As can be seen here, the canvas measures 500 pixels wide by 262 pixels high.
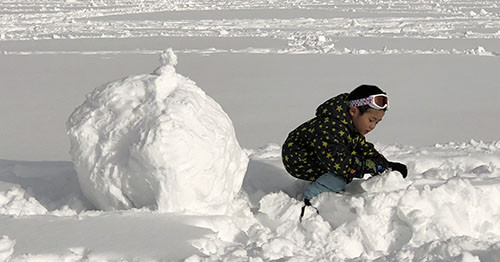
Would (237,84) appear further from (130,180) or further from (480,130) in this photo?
(130,180)

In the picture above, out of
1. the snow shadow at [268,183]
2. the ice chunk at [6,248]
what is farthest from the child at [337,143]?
the ice chunk at [6,248]

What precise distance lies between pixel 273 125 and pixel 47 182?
268 centimetres

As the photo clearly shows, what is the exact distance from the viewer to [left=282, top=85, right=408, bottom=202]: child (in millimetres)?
3486

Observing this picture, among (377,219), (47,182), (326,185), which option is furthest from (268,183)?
(47,182)

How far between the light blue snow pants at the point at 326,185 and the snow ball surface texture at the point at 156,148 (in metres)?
0.39

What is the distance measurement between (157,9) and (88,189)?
1544 centimetres

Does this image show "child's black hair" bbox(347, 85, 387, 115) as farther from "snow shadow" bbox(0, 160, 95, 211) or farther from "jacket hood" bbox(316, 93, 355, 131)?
"snow shadow" bbox(0, 160, 95, 211)

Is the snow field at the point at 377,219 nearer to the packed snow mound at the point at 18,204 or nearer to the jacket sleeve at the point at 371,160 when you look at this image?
the jacket sleeve at the point at 371,160

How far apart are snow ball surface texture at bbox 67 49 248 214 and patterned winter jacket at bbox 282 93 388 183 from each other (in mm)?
326

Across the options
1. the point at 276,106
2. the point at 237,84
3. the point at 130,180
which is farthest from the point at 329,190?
the point at 237,84

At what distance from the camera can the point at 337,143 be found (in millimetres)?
3484

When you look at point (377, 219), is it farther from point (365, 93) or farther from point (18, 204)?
point (18, 204)

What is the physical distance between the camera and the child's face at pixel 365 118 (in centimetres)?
354

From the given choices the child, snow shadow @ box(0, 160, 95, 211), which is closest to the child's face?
the child
